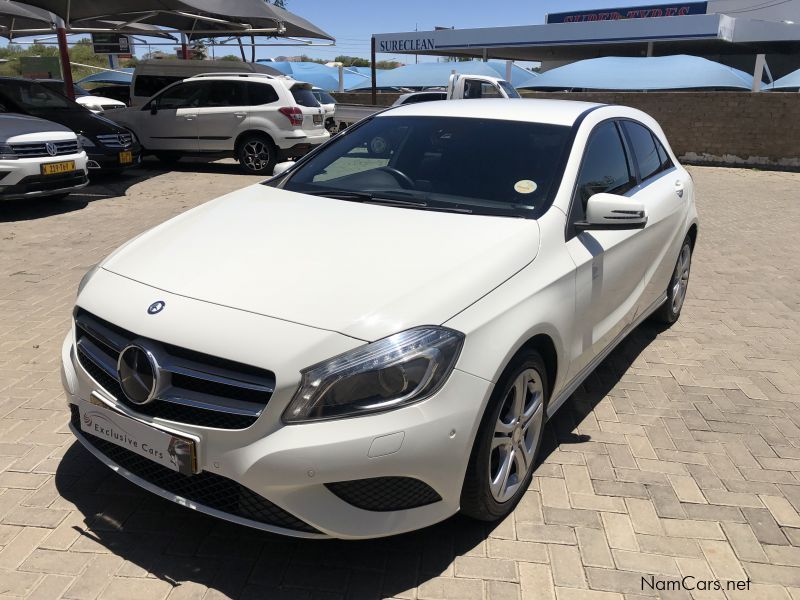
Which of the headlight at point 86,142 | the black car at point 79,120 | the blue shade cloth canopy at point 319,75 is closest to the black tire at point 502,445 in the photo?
the black car at point 79,120

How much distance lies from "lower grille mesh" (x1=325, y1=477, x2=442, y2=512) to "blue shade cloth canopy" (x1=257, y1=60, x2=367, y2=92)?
3192cm

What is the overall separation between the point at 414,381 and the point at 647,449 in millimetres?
1792

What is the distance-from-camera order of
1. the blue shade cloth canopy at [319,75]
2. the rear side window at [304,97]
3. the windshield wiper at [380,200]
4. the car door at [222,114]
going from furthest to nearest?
the blue shade cloth canopy at [319,75] < the rear side window at [304,97] < the car door at [222,114] < the windshield wiper at [380,200]

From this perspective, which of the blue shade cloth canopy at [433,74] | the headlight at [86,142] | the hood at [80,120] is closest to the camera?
the hood at [80,120]

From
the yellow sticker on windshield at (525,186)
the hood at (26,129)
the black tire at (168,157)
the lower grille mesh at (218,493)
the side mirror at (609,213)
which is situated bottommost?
the black tire at (168,157)

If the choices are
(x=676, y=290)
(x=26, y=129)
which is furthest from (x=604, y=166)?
(x=26, y=129)

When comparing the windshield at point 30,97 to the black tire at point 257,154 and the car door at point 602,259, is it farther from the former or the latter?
the car door at point 602,259

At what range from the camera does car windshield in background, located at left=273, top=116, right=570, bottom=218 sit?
3234mm

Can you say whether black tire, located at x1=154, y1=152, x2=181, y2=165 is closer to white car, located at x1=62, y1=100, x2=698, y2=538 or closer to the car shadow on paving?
white car, located at x1=62, y1=100, x2=698, y2=538

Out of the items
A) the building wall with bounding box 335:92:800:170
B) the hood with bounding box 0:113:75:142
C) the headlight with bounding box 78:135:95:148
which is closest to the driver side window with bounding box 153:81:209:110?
the headlight with bounding box 78:135:95:148

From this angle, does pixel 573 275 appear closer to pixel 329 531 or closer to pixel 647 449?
pixel 647 449

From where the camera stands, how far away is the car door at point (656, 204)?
13.3 ft

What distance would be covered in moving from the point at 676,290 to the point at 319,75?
1223 inches

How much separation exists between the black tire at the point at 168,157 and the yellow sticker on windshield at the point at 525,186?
11645 millimetres
